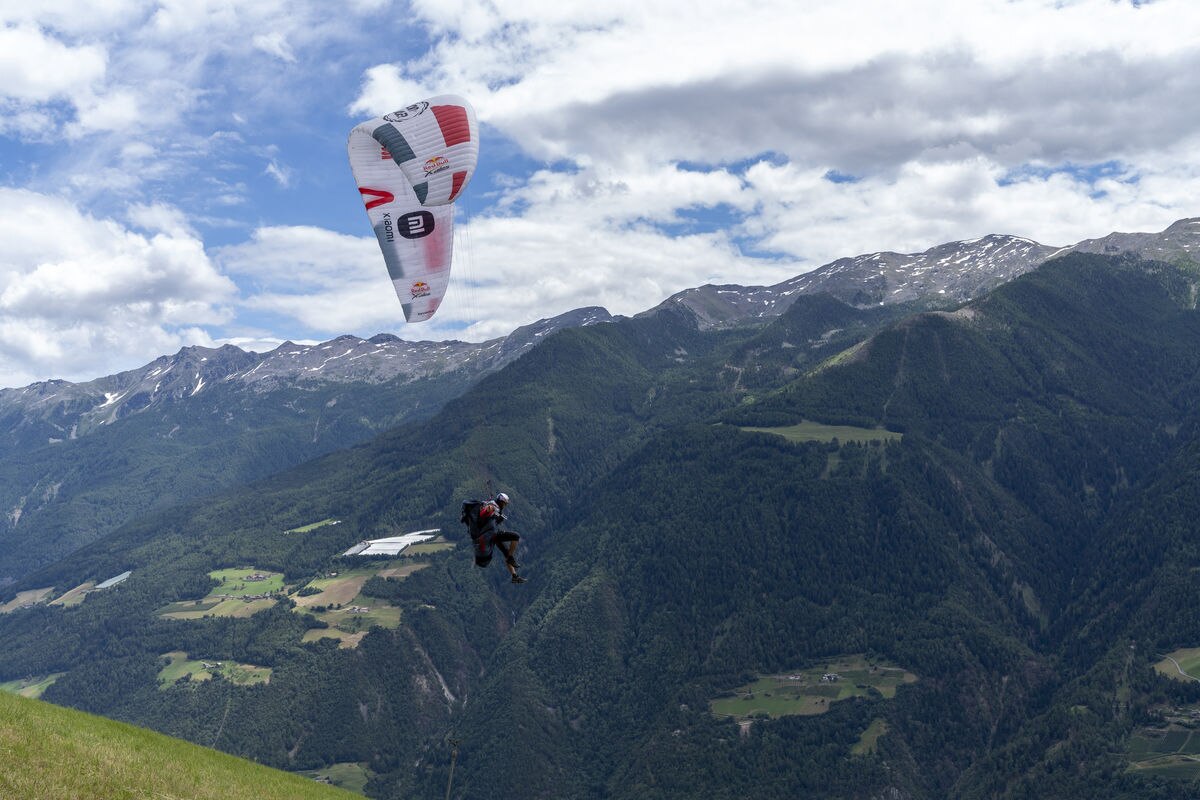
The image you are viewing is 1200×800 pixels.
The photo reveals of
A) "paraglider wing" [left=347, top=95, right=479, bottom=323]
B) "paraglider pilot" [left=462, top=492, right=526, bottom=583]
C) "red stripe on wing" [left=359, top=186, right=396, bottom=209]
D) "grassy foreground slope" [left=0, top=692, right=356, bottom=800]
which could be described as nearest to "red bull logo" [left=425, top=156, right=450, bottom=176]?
"paraglider wing" [left=347, top=95, right=479, bottom=323]

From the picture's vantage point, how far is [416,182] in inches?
2872

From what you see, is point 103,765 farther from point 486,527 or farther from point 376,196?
point 376,196

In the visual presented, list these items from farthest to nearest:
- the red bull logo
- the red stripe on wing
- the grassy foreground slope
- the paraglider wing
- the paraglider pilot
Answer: the red stripe on wing → the red bull logo → the paraglider wing → the paraglider pilot → the grassy foreground slope

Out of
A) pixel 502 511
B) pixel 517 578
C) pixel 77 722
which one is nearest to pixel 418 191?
pixel 502 511

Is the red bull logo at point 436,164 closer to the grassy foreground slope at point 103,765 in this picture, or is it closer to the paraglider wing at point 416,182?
the paraglider wing at point 416,182

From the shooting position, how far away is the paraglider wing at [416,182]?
238ft

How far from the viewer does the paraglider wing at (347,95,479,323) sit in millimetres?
72562

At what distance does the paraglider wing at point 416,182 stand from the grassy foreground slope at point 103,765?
34.2 m

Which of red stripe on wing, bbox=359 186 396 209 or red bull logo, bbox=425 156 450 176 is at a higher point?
red bull logo, bbox=425 156 450 176

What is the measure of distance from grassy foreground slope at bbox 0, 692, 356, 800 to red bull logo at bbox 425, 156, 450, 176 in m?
43.9

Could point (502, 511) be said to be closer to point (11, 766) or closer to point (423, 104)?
point (11, 766)

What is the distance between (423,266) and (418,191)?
19.7 feet

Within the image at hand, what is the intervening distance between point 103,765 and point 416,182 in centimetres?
4623

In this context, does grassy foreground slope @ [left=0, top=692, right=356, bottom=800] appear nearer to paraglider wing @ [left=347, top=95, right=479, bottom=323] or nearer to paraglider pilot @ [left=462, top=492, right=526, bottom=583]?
paraglider pilot @ [left=462, top=492, right=526, bottom=583]
